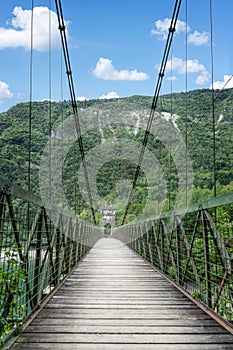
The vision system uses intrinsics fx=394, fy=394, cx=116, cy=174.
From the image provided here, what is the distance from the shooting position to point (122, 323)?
185 centimetres

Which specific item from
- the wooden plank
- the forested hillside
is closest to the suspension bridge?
the wooden plank

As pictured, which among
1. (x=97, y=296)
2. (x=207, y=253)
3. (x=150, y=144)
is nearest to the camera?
(x=207, y=253)

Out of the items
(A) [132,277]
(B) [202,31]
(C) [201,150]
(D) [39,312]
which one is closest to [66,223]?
(A) [132,277]

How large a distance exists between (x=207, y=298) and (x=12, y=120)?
14.2 feet

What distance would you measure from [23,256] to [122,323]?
56cm

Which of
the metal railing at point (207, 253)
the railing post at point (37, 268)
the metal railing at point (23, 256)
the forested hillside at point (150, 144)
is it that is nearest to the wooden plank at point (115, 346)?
the metal railing at point (23, 256)

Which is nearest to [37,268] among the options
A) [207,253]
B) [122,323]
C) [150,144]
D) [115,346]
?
[122,323]

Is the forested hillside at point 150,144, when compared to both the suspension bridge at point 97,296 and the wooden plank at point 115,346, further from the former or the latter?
the wooden plank at point 115,346

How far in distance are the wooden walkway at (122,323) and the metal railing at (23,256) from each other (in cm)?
10

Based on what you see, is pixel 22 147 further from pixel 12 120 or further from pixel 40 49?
pixel 40 49

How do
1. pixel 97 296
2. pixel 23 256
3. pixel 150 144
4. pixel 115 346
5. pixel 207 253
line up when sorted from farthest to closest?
1. pixel 150 144
2. pixel 97 296
3. pixel 207 253
4. pixel 23 256
5. pixel 115 346

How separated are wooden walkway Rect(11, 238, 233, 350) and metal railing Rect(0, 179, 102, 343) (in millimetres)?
105

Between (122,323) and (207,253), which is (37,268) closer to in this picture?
(122,323)

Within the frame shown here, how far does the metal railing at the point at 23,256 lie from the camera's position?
4.80 ft
